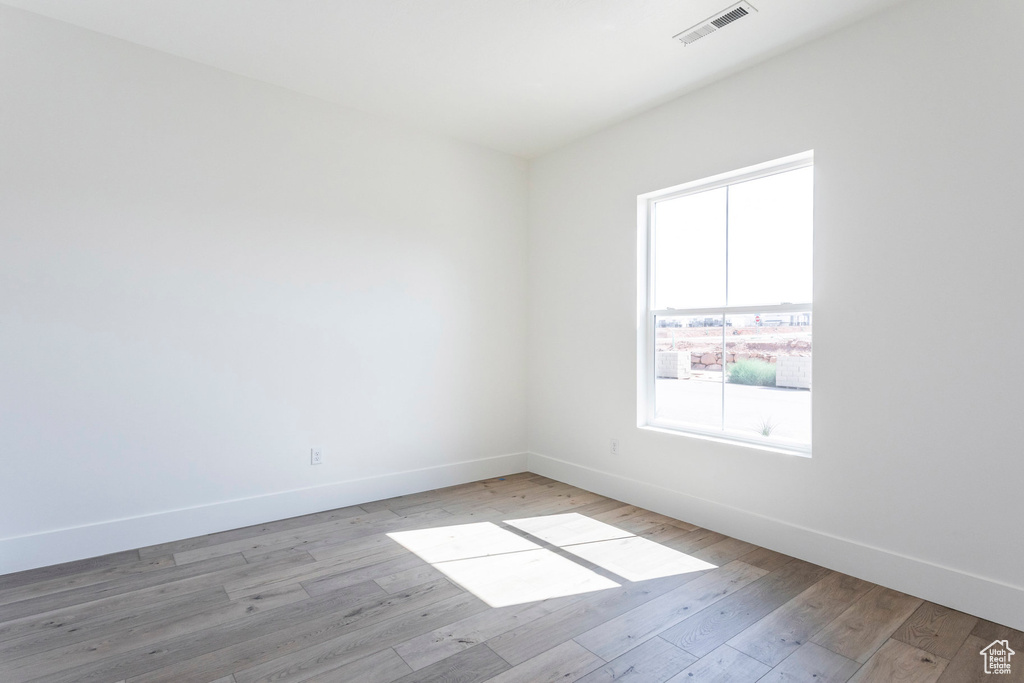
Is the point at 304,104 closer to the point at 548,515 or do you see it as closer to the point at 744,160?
the point at 744,160

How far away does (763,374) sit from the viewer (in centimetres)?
336

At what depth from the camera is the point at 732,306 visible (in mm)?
3527

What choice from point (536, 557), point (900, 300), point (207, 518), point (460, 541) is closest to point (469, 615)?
point (536, 557)

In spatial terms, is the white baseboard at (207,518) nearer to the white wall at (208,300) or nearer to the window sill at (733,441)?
the white wall at (208,300)

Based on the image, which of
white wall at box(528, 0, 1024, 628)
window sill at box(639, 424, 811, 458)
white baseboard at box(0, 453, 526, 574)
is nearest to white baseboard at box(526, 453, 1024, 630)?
white wall at box(528, 0, 1024, 628)

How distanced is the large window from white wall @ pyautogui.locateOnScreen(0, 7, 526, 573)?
163 cm

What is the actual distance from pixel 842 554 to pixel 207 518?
3782 mm

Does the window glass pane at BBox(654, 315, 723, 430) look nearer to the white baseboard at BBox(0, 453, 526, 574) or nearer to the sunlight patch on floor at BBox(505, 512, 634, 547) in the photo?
the sunlight patch on floor at BBox(505, 512, 634, 547)

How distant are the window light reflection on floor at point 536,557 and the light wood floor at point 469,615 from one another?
0.05 feet

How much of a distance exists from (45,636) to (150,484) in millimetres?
1073

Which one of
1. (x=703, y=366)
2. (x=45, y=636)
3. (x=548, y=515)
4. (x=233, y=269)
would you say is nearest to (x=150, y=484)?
(x=45, y=636)

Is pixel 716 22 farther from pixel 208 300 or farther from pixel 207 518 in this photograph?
pixel 207 518

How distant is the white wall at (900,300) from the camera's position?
2.41m

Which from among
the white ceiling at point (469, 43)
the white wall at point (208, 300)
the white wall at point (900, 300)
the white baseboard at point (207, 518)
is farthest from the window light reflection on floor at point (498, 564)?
the white ceiling at point (469, 43)
